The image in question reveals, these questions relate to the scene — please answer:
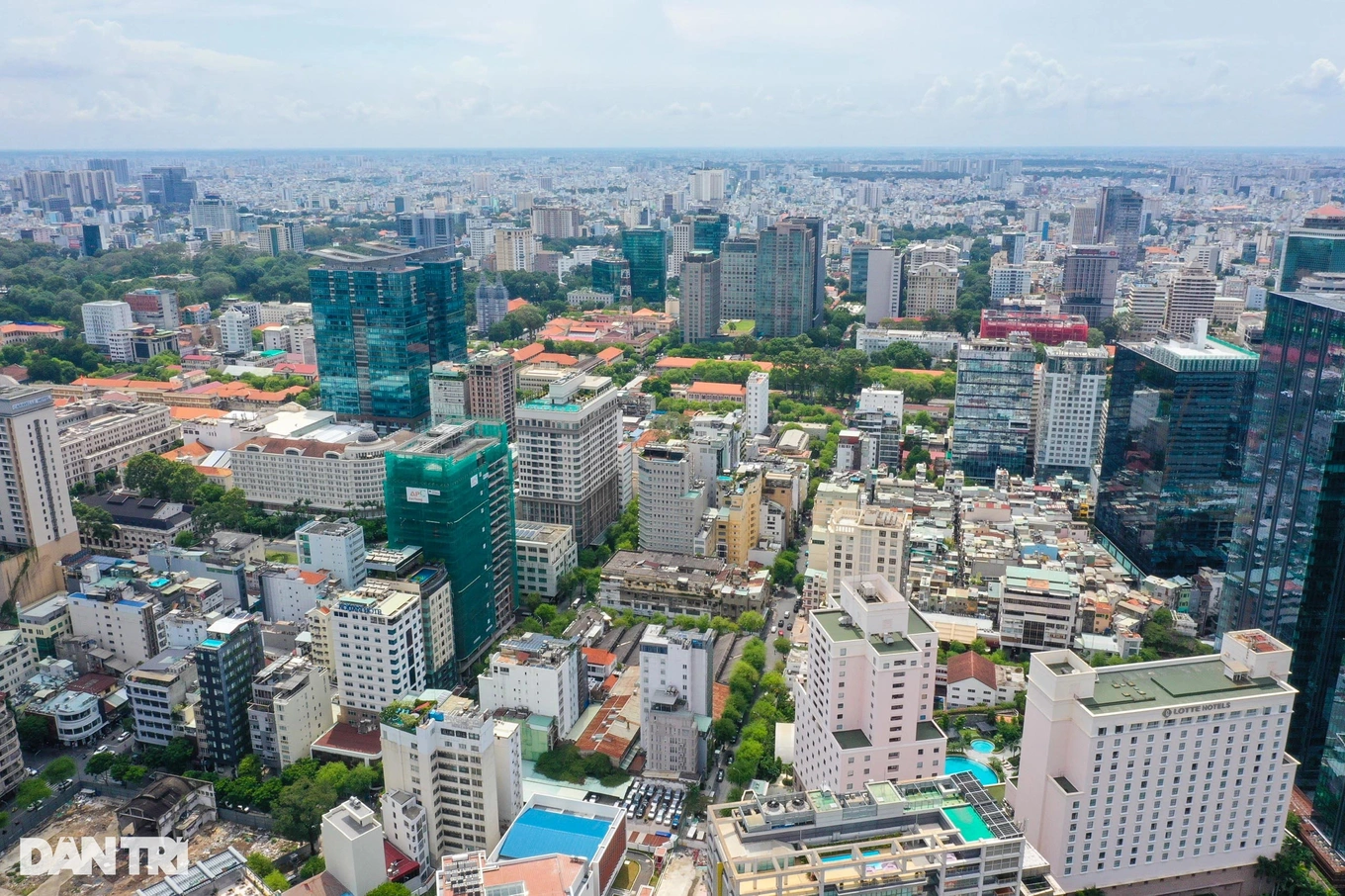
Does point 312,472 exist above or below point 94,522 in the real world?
above

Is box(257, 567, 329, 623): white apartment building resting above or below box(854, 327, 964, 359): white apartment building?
below

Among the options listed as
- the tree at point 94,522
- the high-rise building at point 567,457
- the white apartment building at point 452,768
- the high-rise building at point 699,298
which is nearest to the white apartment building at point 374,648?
the white apartment building at point 452,768

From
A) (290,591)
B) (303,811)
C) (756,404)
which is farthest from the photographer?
(756,404)

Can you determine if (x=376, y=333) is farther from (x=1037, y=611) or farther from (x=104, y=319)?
(x=1037, y=611)

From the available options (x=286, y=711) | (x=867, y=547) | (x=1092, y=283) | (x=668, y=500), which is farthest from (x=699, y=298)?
(x=286, y=711)

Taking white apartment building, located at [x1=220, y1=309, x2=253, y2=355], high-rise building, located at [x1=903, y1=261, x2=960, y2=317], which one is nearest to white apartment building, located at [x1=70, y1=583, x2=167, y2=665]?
white apartment building, located at [x1=220, y1=309, x2=253, y2=355]

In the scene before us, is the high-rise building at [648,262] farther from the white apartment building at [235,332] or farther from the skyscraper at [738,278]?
the white apartment building at [235,332]

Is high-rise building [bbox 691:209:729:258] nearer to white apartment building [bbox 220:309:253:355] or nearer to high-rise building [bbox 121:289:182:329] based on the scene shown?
white apartment building [bbox 220:309:253:355]
